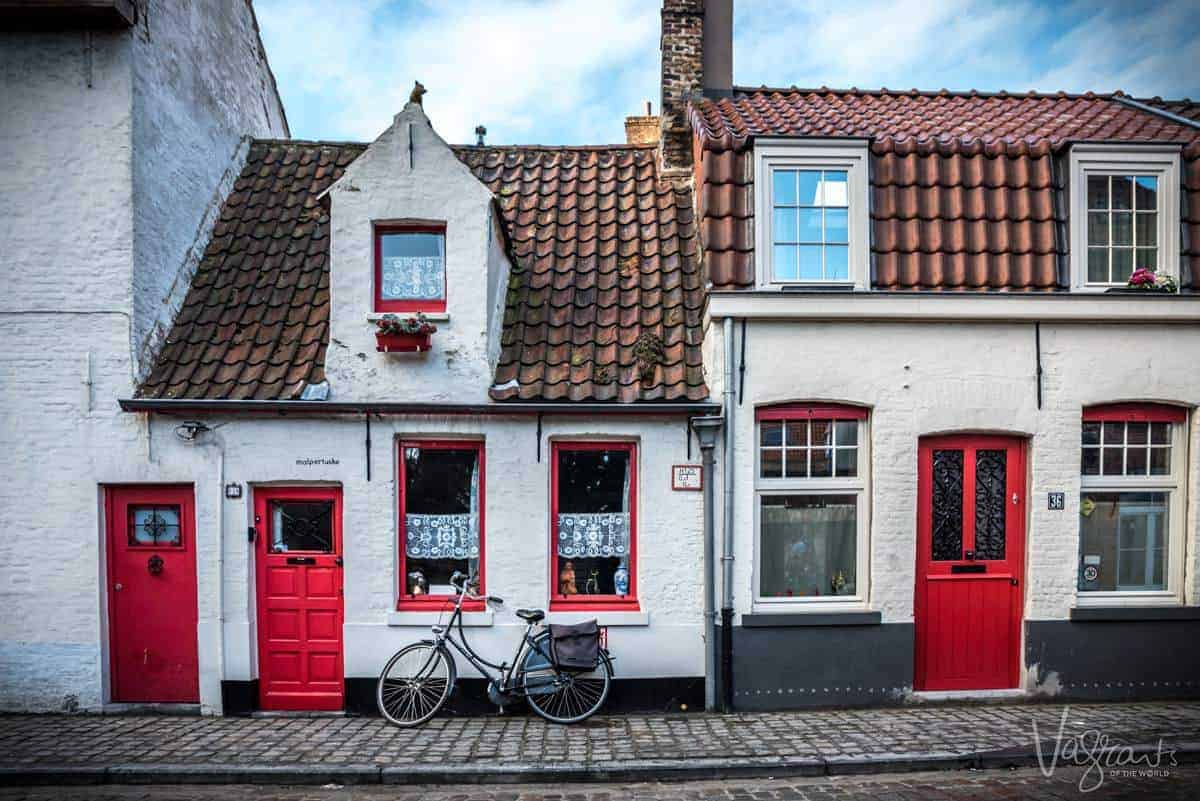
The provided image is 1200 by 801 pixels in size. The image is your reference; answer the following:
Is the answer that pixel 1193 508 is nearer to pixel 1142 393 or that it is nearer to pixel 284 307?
pixel 1142 393

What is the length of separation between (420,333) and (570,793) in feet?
14.9

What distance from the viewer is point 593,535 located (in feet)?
25.0

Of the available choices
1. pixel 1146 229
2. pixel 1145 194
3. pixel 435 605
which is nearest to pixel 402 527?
pixel 435 605

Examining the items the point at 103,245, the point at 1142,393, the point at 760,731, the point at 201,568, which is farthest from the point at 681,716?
the point at 103,245

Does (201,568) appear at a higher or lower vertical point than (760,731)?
higher

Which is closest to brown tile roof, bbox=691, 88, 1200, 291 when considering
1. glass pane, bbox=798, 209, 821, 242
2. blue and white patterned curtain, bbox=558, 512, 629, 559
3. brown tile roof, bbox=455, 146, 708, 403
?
glass pane, bbox=798, 209, 821, 242

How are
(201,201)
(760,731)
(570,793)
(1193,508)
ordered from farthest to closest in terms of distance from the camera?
1. (201,201)
2. (1193,508)
3. (760,731)
4. (570,793)

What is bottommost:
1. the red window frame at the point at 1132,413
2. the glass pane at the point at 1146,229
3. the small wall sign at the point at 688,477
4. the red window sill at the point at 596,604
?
the red window sill at the point at 596,604

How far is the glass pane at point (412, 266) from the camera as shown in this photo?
759 cm

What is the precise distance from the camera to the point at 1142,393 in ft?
24.8

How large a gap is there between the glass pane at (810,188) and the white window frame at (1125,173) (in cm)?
274

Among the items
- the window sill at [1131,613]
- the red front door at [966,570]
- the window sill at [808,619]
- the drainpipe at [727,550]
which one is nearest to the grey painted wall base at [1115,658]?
the window sill at [1131,613]

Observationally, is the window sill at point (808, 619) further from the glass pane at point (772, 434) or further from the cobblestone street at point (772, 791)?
the glass pane at point (772, 434)

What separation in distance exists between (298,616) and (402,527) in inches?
57.9
